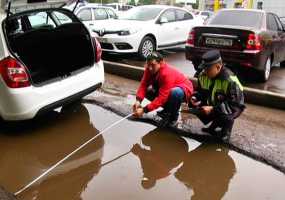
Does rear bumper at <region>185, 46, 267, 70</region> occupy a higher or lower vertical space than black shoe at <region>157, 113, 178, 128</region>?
higher

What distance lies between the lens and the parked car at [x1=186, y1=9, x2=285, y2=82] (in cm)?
706

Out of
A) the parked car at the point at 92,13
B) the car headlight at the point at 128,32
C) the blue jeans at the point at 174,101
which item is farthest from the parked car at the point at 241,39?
the parked car at the point at 92,13

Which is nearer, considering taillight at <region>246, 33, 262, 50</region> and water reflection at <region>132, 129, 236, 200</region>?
water reflection at <region>132, 129, 236, 200</region>

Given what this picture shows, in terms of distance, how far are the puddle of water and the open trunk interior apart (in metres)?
0.89

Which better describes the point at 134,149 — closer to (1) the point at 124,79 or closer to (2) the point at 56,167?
(2) the point at 56,167

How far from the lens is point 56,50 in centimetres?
566

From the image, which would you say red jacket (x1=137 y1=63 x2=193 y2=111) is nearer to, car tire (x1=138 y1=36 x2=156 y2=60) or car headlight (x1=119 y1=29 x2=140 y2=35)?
car headlight (x1=119 y1=29 x2=140 y2=35)

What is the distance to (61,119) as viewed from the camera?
5391 mm

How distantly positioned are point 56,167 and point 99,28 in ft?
21.6

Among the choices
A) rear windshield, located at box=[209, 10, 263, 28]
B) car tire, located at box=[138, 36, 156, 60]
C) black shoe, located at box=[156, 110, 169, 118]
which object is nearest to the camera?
black shoe, located at box=[156, 110, 169, 118]

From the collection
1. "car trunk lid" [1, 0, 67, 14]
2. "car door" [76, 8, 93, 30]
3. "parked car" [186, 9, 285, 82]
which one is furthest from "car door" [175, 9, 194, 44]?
"car trunk lid" [1, 0, 67, 14]

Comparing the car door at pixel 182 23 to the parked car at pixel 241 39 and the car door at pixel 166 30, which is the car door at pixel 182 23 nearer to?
the car door at pixel 166 30

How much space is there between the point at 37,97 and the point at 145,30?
5.99 metres

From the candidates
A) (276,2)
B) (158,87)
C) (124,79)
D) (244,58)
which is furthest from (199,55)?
(276,2)
